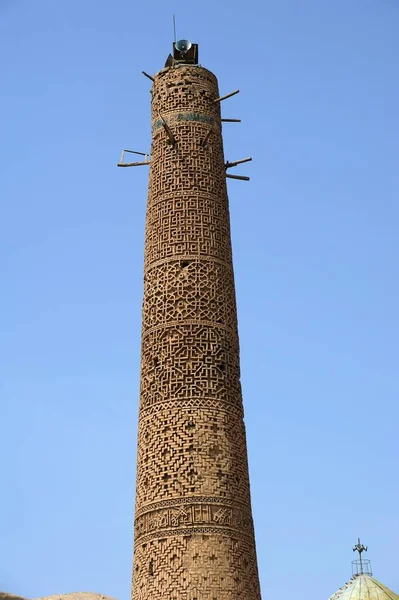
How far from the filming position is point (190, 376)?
14312 millimetres

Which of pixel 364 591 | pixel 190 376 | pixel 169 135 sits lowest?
pixel 364 591

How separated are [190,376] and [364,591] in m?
9.97

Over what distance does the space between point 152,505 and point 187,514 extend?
0.56 meters

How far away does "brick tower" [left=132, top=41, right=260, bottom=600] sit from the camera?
529 inches

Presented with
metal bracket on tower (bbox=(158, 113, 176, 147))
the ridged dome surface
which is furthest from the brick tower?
the ridged dome surface

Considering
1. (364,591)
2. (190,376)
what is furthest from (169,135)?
(364,591)

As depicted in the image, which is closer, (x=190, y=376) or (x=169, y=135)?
(x=190, y=376)

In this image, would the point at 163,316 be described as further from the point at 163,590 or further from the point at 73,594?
the point at 73,594

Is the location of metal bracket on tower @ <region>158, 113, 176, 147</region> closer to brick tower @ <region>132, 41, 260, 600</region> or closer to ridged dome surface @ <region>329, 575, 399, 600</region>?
brick tower @ <region>132, 41, 260, 600</region>

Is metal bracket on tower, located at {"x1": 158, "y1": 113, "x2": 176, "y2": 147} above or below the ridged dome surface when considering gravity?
above

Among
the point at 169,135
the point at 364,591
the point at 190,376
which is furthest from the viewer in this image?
the point at 364,591

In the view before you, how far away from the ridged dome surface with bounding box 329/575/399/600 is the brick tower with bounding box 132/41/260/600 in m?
8.98

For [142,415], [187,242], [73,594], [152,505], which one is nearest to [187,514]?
[152,505]

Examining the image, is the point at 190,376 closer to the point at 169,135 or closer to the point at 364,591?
the point at 169,135
